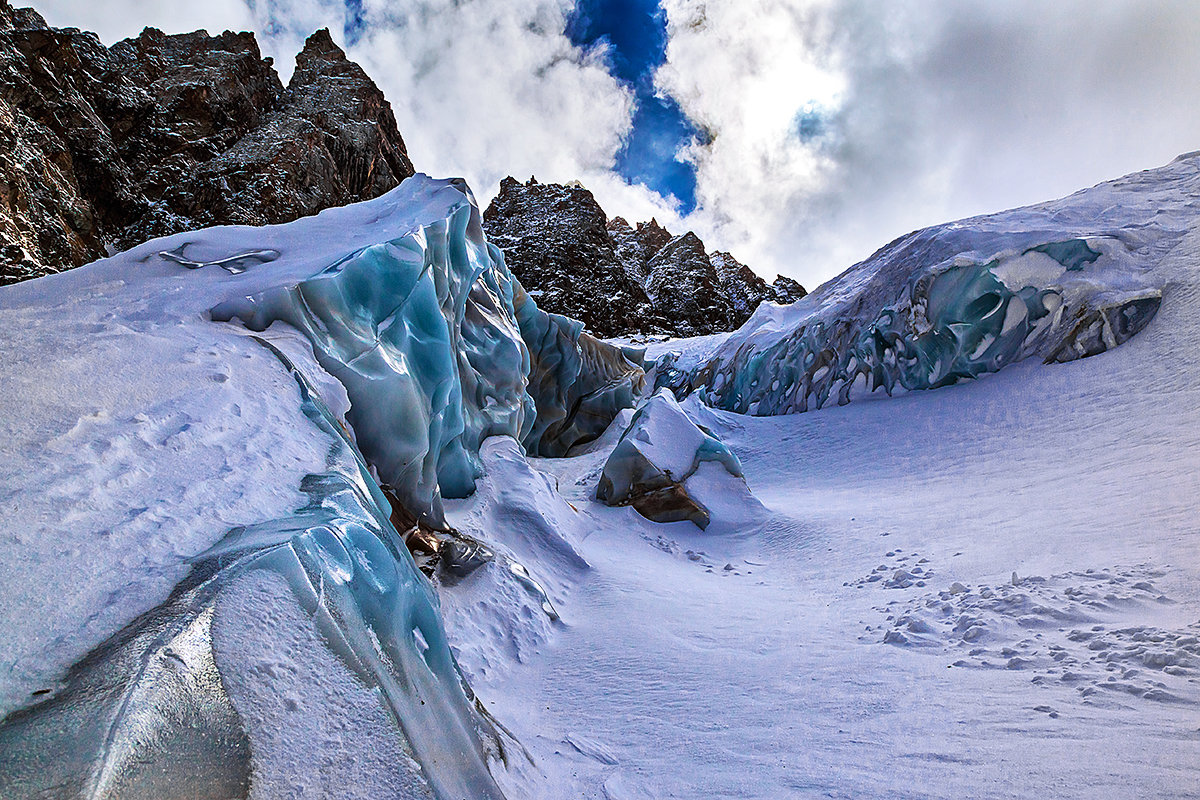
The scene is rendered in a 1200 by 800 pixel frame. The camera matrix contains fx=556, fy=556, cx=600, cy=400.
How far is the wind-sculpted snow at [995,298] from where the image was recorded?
633 centimetres

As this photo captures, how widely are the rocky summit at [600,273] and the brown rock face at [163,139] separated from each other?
7.55m

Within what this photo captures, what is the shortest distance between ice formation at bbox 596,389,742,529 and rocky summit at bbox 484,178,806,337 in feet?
76.5

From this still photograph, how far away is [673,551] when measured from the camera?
458cm

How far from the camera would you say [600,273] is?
3091cm

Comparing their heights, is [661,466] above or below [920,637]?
above

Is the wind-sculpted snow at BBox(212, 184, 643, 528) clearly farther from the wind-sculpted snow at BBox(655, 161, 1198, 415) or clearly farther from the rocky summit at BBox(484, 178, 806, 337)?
the rocky summit at BBox(484, 178, 806, 337)

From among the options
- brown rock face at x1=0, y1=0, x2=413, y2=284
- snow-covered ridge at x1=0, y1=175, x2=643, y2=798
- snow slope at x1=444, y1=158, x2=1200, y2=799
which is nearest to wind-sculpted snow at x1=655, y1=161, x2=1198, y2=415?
snow slope at x1=444, y1=158, x2=1200, y2=799

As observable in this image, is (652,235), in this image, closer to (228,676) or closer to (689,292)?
(689,292)

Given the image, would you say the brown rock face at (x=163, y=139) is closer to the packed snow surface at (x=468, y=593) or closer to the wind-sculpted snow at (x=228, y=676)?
the packed snow surface at (x=468, y=593)

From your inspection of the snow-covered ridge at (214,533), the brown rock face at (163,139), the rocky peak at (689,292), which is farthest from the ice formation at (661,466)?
the rocky peak at (689,292)

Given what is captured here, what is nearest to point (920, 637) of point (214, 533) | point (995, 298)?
point (214, 533)

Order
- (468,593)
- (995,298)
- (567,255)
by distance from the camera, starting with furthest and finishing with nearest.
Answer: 1. (567,255)
2. (995,298)
3. (468,593)

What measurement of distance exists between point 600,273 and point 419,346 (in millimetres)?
28061

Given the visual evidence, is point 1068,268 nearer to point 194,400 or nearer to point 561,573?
point 561,573
